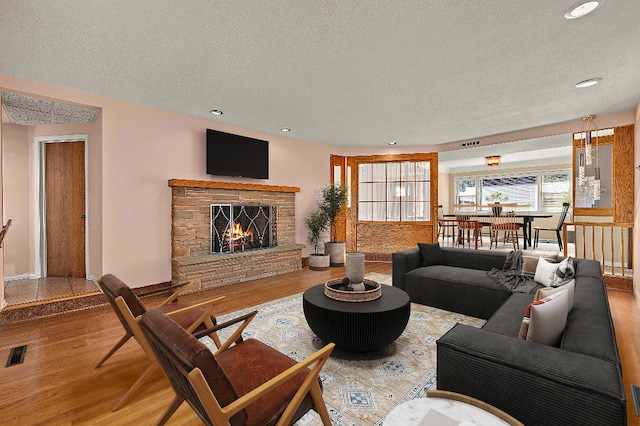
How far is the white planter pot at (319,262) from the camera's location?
222 inches

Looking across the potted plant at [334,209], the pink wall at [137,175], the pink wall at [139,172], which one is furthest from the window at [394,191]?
the pink wall at [137,175]

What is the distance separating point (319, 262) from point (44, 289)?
3.95 m

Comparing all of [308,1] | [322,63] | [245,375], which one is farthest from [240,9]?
[245,375]

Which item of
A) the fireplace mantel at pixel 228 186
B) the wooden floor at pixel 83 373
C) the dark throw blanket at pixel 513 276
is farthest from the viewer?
the fireplace mantel at pixel 228 186

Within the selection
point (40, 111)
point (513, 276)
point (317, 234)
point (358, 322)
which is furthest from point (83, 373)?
point (317, 234)

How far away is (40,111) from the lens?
3938 mm

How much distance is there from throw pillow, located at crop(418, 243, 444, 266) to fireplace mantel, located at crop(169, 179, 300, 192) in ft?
8.74

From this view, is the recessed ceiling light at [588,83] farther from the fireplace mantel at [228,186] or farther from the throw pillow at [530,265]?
the fireplace mantel at [228,186]

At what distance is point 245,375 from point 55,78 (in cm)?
364

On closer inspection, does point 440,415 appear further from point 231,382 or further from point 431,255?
point 431,255

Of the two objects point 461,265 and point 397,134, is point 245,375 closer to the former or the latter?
point 461,265

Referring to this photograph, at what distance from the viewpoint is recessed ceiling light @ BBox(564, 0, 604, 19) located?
6.33 ft

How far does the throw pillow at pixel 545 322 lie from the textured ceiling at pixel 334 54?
6.15 feet

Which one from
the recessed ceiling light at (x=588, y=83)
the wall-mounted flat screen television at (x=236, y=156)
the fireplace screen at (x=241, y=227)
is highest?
the recessed ceiling light at (x=588, y=83)
